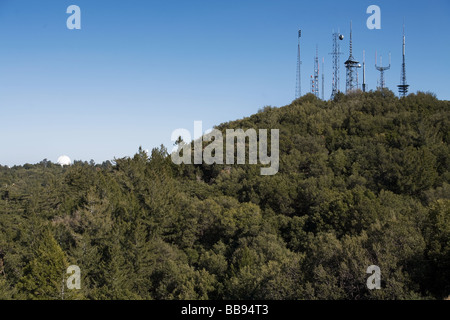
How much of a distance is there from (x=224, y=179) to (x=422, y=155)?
21.4 metres

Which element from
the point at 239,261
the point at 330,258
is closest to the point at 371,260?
the point at 330,258

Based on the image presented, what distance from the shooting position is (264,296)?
19.2 metres

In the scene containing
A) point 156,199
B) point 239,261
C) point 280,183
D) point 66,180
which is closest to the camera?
point 239,261

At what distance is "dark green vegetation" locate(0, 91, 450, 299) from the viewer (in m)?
18.4

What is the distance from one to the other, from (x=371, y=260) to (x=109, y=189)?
29.7 metres

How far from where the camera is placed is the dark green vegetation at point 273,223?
1836 cm

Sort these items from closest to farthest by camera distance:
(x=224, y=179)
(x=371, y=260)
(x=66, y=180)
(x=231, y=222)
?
(x=371, y=260)
(x=231, y=222)
(x=224, y=179)
(x=66, y=180)

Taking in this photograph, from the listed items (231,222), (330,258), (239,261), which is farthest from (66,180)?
(330,258)

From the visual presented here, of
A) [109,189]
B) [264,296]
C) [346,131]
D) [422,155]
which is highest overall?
[346,131]

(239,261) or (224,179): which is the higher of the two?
(224,179)

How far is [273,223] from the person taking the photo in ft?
107

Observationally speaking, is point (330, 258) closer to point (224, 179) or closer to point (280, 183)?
point (280, 183)

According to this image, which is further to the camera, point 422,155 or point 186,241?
point 422,155

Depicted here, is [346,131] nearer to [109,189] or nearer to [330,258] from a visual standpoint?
[109,189]
